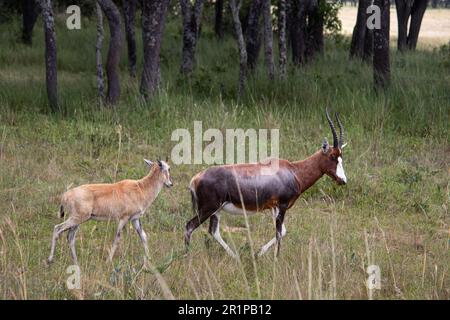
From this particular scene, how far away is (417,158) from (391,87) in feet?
9.48

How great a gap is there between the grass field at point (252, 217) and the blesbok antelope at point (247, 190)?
0.32 meters

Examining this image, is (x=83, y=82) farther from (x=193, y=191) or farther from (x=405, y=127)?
(x=193, y=191)

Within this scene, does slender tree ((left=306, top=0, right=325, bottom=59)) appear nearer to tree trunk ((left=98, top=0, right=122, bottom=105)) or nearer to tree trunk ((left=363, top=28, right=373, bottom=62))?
tree trunk ((left=363, top=28, right=373, bottom=62))

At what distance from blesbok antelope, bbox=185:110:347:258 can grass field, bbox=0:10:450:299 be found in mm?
322

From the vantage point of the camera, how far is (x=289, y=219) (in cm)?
880

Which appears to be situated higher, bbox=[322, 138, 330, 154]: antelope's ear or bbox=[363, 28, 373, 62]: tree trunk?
bbox=[363, 28, 373, 62]: tree trunk

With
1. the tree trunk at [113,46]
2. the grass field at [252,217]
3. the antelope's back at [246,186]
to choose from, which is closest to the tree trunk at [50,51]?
the grass field at [252,217]

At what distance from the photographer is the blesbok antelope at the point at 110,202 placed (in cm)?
684

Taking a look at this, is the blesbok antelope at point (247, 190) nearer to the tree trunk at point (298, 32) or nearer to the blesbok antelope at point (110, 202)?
the blesbok antelope at point (110, 202)

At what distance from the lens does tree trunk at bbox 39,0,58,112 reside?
524 inches

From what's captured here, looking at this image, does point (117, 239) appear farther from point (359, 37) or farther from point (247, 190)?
point (359, 37)

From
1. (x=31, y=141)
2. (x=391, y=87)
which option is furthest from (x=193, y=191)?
(x=391, y=87)

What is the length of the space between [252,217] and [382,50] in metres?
6.65

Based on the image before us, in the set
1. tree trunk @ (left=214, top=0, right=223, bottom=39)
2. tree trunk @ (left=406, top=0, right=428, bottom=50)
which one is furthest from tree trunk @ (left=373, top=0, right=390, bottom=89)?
tree trunk @ (left=214, top=0, right=223, bottom=39)
